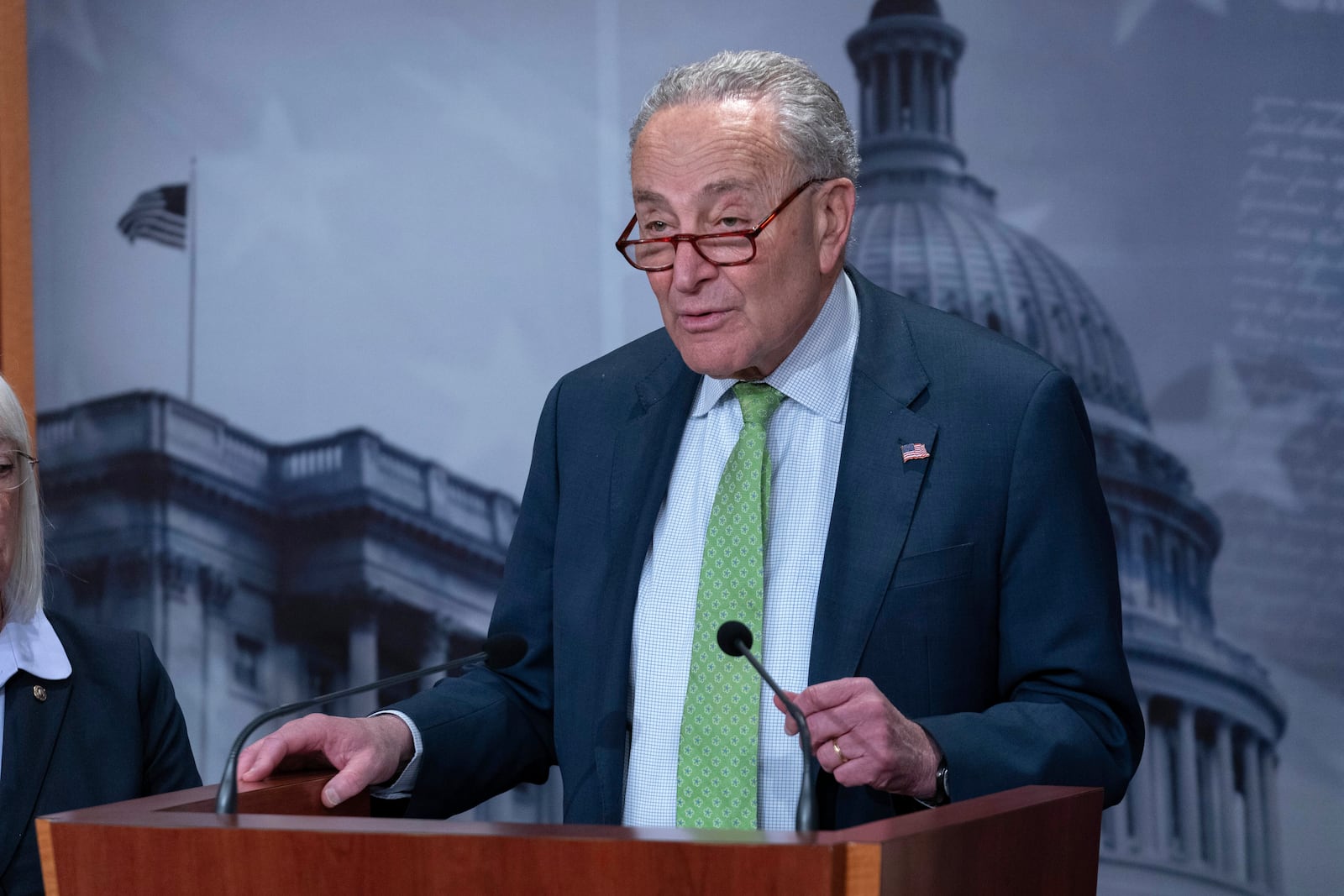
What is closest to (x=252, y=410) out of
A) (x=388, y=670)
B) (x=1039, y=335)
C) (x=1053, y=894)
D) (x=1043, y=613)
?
(x=388, y=670)

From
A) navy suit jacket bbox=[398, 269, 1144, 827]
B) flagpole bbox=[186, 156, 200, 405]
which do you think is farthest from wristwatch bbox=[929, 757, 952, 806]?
flagpole bbox=[186, 156, 200, 405]

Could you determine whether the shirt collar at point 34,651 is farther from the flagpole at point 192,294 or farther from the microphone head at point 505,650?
the flagpole at point 192,294

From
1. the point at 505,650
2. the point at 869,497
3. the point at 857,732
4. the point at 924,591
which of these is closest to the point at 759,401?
the point at 869,497

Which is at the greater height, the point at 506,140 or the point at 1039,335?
the point at 506,140

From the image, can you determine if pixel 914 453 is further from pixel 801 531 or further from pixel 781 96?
pixel 781 96

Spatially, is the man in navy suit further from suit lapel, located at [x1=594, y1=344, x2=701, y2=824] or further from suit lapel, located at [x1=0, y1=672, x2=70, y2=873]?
suit lapel, located at [x1=0, y1=672, x2=70, y2=873]

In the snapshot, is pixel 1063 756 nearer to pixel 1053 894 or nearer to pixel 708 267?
pixel 1053 894

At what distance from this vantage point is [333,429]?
4.15 meters

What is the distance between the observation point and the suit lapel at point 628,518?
1.69 metres

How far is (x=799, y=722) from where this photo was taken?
3.97 ft

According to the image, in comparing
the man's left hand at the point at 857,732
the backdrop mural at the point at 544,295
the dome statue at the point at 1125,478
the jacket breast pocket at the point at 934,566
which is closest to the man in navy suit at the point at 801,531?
the jacket breast pocket at the point at 934,566

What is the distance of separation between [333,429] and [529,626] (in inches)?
95.8

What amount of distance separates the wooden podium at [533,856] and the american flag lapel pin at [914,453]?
0.46 meters

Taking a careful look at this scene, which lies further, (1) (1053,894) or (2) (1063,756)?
(2) (1063,756)
